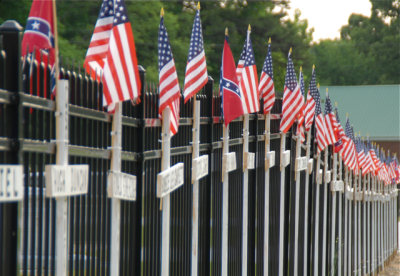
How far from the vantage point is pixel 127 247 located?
677cm

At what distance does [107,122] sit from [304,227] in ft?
27.8

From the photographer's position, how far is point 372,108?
217ft

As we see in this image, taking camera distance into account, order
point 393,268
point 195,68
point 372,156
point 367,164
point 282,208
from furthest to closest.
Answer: point 393,268
point 372,156
point 367,164
point 282,208
point 195,68

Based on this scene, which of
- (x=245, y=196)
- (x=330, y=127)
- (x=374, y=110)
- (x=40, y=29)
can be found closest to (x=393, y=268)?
(x=330, y=127)

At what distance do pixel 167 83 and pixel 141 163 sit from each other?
0.85 meters

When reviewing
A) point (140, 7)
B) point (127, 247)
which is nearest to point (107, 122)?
point (127, 247)

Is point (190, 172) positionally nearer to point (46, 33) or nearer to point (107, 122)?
point (107, 122)

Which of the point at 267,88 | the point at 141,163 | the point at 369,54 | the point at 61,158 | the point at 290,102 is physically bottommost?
the point at 141,163

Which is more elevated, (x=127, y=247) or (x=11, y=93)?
(x=11, y=93)

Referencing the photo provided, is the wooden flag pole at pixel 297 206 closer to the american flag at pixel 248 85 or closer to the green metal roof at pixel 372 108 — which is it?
the american flag at pixel 248 85

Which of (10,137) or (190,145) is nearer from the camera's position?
(10,137)

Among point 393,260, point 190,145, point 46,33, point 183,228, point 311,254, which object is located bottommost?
point 393,260

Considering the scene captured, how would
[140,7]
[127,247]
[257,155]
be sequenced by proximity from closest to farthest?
[127,247] < [257,155] < [140,7]

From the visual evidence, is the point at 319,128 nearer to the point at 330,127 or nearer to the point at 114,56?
the point at 330,127
